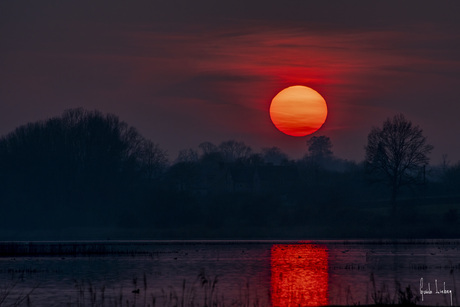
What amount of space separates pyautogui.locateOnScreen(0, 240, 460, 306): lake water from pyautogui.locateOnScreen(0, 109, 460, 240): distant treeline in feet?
56.9

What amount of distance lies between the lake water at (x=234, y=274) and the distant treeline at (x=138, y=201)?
17.4 metres

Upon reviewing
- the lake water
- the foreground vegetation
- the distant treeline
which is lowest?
the foreground vegetation

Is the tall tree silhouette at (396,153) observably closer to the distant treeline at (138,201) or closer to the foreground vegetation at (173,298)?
the distant treeline at (138,201)

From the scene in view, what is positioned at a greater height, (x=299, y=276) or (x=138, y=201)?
(x=138, y=201)

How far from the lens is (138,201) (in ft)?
354

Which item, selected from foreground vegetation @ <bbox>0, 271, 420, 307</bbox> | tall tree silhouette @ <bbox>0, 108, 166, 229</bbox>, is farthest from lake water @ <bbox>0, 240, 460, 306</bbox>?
tall tree silhouette @ <bbox>0, 108, 166, 229</bbox>

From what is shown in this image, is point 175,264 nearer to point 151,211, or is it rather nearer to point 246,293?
point 246,293

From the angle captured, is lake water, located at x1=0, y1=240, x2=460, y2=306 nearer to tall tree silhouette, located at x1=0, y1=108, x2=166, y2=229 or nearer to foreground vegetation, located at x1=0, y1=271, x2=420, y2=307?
foreground vegetation, located at x1=0, y1=271, x2=420, y2=307

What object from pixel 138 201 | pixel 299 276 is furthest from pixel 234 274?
pixel 138 201

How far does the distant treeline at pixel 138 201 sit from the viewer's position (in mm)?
102625

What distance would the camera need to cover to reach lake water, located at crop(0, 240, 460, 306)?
37747 millimetres

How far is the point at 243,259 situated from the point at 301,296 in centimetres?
2532

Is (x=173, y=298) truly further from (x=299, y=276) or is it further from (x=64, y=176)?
(x=64, y=176)

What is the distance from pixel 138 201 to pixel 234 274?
57865 millimetres
